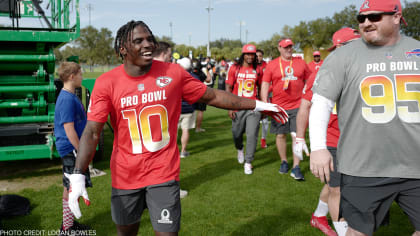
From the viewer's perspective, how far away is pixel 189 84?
3.01 metres

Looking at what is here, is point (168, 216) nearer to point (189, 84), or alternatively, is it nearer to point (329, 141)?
point (189, 84)

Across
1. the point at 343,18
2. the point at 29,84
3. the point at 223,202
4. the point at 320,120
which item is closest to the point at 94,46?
the point at 343,18

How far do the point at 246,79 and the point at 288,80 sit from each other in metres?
0.88

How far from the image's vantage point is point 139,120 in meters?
2.75

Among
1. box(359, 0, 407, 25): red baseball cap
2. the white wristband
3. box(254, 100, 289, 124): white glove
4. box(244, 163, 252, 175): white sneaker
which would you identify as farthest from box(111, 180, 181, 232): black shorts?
box(244, 163, 252, 175): white sneaker

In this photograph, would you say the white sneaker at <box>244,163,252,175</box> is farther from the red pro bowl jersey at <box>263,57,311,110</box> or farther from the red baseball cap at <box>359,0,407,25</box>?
the red baseball cap at <box>359,0,407,25</box>

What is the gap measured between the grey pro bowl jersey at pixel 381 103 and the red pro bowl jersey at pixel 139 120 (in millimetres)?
1188

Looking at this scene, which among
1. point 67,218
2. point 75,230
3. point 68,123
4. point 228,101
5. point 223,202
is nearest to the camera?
point 228,101

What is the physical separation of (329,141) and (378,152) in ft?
4.84

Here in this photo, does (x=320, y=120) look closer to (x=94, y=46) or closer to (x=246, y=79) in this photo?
(x=246, y=79)

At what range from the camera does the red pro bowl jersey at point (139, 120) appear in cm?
270

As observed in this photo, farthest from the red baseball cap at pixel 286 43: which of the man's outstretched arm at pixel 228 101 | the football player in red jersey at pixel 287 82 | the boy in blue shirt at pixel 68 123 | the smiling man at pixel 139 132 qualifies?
the smiling man at pixel 139 132

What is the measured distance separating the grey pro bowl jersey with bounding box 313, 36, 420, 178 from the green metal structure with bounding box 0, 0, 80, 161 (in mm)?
4872

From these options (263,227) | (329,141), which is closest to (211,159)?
(263,227)
